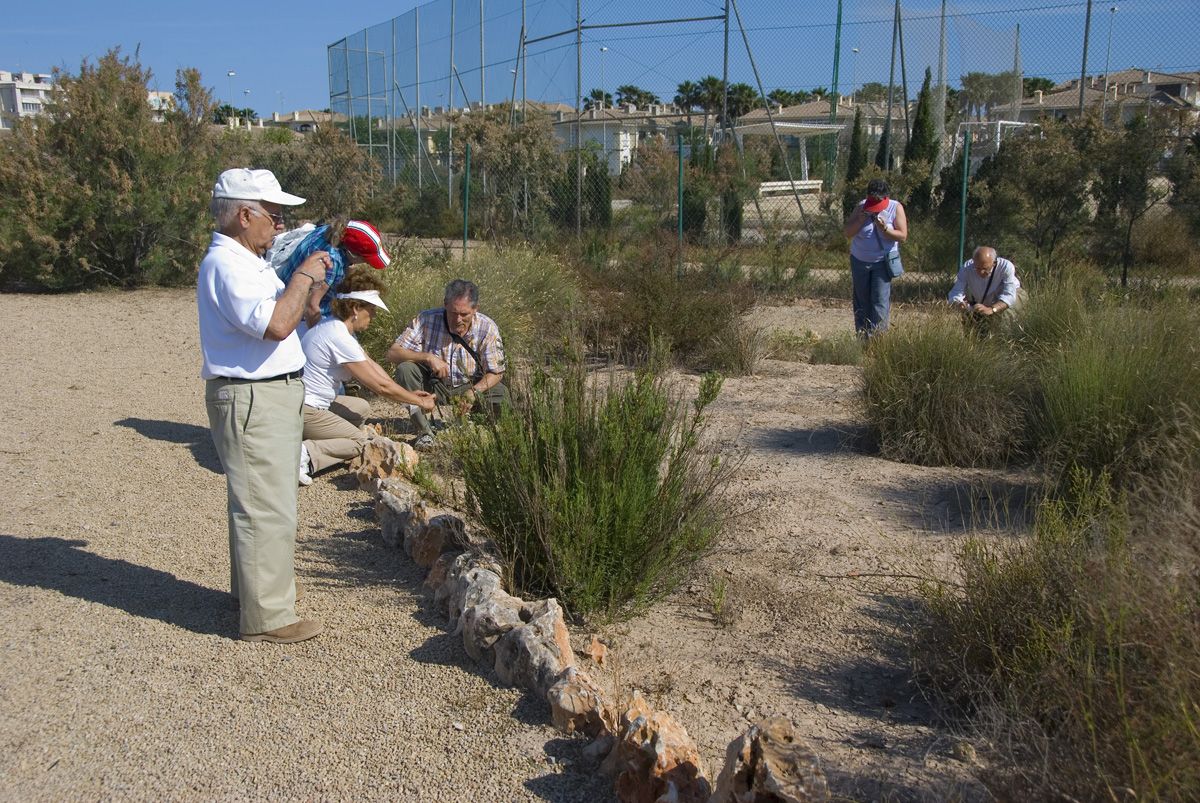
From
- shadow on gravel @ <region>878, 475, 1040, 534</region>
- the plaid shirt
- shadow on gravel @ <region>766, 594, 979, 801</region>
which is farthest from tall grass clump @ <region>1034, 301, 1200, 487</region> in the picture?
the plaid shirt

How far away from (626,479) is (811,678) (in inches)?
38.4

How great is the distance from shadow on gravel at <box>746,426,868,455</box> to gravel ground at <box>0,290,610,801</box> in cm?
261

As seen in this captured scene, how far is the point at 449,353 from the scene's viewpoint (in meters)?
6.76

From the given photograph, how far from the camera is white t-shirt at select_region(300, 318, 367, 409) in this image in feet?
20.6

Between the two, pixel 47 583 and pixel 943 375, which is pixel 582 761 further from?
pixel 943 375

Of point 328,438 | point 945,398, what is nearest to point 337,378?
point 328,438

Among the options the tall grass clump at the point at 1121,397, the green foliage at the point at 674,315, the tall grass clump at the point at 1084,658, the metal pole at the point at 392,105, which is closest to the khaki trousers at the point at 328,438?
the green foliage at the point at 674,315

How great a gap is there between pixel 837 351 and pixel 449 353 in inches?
169

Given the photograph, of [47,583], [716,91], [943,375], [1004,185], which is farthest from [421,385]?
[716,91]

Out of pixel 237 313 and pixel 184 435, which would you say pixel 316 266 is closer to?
pixel 237 313

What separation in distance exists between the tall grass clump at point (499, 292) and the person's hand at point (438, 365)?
778mm

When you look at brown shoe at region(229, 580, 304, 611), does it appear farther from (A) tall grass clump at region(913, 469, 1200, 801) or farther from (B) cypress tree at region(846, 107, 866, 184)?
(B) cypress tree at region(846, 107, 866, 184)

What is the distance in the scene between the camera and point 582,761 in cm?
313

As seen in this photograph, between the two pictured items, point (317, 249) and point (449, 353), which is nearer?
point (317, 249)
